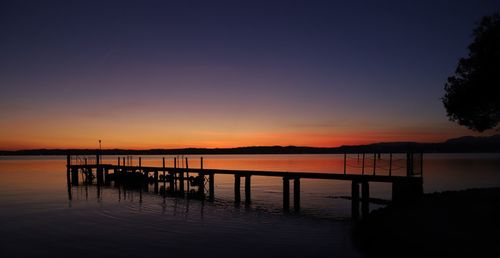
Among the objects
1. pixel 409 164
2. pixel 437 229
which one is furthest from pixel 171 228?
pixel 409 164

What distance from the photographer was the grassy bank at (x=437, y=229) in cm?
1304

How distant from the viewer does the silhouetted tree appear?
18817mm

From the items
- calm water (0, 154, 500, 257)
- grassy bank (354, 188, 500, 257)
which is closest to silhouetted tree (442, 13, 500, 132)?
grassy bank (354, 188, 500, 257)

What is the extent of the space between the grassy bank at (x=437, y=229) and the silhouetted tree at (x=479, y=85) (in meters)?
4.06

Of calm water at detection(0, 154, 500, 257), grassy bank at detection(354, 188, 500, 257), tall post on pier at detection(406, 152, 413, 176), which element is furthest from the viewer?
tall post on pier at detection(406, 152, 413, 176)

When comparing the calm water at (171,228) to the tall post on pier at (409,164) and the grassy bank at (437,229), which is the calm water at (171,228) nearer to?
the grassy bank at (437,229)

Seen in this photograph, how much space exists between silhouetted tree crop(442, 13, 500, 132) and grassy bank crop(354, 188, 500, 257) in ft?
13.3

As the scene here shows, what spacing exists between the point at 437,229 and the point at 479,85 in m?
8.07

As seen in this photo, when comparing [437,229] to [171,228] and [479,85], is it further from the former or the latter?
[171,228]

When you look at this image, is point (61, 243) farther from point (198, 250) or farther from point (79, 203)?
point (79, 203)

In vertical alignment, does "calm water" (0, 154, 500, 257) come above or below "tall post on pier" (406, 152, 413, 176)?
below

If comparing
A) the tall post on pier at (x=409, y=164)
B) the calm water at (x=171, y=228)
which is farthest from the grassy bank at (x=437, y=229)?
the tall post on pier at (x=409, y=164)

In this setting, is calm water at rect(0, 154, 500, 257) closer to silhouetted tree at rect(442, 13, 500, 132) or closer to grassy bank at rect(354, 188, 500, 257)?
grassy bank at rect(354, 188, 500, 257)

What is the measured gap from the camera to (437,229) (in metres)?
15.4
